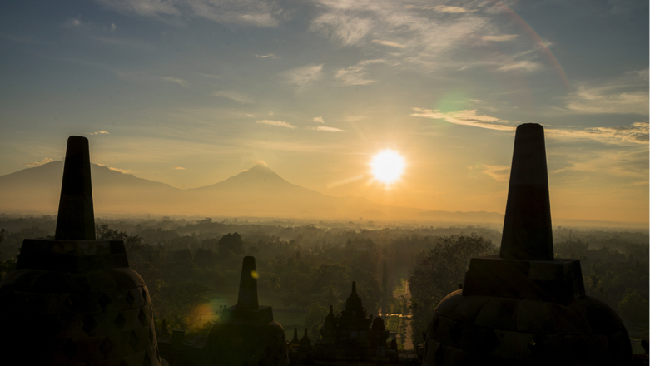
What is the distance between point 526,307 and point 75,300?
6.29m

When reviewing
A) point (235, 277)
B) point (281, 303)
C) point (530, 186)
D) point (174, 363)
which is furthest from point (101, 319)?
point (235, 277)

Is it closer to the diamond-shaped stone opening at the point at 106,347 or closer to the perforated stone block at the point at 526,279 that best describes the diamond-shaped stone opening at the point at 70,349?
the diamond-shaped stone opening at the point at 106,347

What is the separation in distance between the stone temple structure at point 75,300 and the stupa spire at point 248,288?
3538 mm

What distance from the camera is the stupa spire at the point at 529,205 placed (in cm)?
543

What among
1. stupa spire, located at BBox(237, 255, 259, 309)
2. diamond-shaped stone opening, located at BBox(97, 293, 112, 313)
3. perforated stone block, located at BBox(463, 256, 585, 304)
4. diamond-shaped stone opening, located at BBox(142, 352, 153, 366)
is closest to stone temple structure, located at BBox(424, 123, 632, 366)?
perforated stone block, located at BBox(463, 256, 585, 304)

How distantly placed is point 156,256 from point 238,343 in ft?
233

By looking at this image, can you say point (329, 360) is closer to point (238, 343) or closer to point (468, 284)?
point (238, 343)

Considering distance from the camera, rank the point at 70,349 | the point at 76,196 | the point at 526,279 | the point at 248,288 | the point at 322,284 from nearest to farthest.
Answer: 1. the point at 526,279
2. the point at 70,349
3. the point at 76,196
4. the point at 248,288
5. the point at 322,284

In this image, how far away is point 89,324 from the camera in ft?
19.7

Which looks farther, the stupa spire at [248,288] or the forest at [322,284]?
the forest at [322,284]

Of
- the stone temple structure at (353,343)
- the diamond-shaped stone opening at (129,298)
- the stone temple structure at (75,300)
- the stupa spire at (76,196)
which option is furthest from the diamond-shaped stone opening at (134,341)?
the stone temple structure at (353,343)

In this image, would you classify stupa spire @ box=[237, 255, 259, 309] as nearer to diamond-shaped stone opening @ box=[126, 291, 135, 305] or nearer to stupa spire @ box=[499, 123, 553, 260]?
diamond-shaped stone opening @ box=[126, 291, 135, 305]

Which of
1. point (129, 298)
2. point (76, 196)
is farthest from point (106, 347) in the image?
point (76, 196)

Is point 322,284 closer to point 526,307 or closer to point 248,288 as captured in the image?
point 248,288
